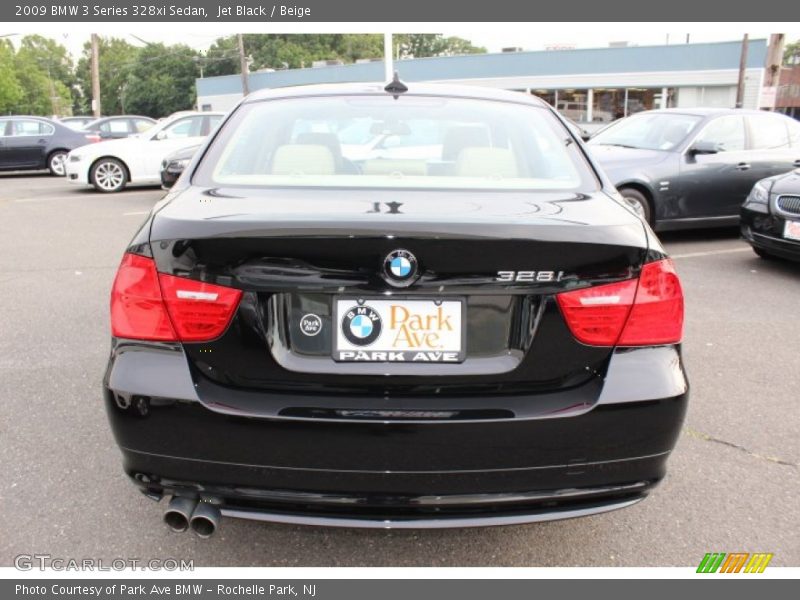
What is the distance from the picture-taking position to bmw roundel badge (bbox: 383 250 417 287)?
183 centimetres

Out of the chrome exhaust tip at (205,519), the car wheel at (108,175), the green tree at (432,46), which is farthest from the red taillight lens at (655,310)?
the green tree at (432,46)

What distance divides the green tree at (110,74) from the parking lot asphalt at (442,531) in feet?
345

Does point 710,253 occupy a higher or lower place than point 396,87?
lower

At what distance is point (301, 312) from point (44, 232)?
8336 mm

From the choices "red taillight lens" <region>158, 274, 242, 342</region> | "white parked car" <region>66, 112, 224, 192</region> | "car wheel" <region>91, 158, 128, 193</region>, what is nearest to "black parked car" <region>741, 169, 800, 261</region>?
"red taillight lens" <region>158, 274, 242, 342</region>

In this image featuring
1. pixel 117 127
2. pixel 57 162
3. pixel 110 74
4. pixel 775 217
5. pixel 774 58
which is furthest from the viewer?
pixel 110 74

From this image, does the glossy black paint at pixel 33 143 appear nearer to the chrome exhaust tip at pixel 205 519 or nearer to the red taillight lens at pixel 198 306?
the red taillight lens at pixel 198 306

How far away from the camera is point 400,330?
1.90 meters

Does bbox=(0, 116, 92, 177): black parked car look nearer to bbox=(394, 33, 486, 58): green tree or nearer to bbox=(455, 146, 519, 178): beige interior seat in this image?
bbox=(455, 146, 519, 178): beige interior seat

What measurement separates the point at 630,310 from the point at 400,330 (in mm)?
668

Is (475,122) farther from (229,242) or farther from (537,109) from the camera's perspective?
(229,242)

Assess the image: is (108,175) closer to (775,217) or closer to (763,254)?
(763,254)

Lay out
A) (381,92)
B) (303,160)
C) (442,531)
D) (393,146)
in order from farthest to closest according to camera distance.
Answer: (381,92), (393,146), (303,160), (442,531)

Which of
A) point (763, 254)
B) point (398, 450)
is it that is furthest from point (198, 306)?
point (763, 254)
